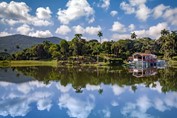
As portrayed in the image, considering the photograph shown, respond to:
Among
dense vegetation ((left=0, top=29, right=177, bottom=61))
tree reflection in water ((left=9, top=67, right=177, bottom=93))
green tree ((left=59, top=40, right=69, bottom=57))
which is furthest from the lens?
green tree ((left=59, top=40, right=69, bottom=57))

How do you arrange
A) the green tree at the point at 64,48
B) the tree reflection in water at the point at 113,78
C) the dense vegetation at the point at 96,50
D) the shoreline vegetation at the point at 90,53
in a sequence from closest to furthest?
the tree reflection in water at the point at 113,78, the shoreline vegetation at the point at 90,53, the dense vegetation at the point at 96,50, the green tree at the point at 64,48

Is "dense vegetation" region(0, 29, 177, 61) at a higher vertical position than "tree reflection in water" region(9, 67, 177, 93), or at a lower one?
higher

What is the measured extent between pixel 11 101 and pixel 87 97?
22.2 ft

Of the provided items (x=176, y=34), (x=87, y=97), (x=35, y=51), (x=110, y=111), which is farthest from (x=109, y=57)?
(x=110, y=111)

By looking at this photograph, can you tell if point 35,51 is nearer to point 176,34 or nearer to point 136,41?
point 136,41

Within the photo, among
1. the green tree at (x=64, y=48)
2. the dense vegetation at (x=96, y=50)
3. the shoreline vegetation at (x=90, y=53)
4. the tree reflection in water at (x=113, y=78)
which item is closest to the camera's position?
the tree reflection in water at (x=113, y=78)

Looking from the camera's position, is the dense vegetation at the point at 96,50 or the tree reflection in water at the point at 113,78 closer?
the tree reflection in water at the point at 113,78

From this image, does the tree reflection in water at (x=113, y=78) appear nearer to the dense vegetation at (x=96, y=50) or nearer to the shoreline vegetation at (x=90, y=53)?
the shoreline vegetation at (x=90, y=53)

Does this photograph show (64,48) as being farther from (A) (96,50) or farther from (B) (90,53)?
(A) (96,50)

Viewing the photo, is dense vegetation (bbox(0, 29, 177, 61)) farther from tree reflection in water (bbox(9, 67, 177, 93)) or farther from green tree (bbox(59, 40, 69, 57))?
tree reflection in water (bbox(9, 67, 177, 93))

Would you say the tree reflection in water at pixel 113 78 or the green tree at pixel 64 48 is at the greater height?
the green tree at pixel 64 48

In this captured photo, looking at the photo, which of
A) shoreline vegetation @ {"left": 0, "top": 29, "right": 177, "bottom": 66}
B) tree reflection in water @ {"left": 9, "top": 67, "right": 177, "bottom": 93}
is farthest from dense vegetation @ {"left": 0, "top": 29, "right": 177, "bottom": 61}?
tree reflection in water @ {"left": 9, "top": 67, "right": 177, "bottom": 93}

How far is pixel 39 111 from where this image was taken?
61.8 ft

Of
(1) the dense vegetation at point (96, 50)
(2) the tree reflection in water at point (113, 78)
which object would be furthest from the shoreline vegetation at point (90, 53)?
(2) the tree reflection in water at point (113, 78)
